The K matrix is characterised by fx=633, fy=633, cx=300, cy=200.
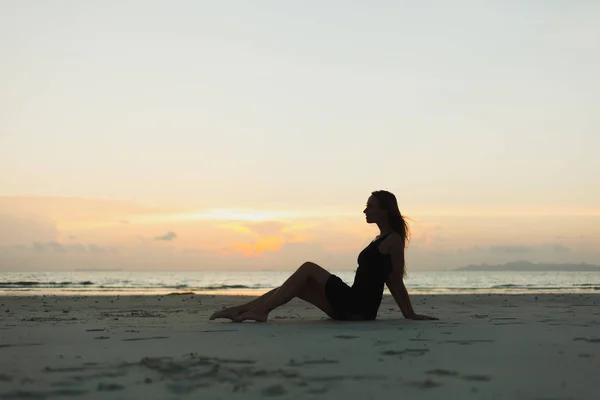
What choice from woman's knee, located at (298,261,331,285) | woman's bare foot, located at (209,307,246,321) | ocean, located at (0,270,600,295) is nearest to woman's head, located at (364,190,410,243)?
woman's knee, located at (298,261,331,285)

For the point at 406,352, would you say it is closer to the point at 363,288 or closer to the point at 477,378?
the point at 477,378

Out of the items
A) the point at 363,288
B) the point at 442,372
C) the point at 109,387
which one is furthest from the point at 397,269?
the point at 109,387

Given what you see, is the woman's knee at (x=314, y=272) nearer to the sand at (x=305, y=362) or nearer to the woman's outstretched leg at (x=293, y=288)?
the woman's outstretched leg at (x=293, y=288)

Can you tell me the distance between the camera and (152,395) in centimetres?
361

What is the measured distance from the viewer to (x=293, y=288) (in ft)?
26.1

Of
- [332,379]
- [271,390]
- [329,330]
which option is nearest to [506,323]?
[329,330]

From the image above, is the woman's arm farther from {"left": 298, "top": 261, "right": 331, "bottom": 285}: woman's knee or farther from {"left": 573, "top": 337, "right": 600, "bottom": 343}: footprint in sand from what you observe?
{"left": 573, "top": 337, "right": 600, "bottom": 343}: footprint in sand

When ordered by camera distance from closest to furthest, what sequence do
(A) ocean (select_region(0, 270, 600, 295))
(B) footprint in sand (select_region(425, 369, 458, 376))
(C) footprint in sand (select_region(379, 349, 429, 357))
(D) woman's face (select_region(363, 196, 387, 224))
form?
Answer: 1. (B) footprint in sand (select_region(425, 369, 458, 376))
2. (C) footprint in sand (select_region(379, 349, 429, 357))
3. (D) woman's face (select_region(363, 196, 387, 224))
4. (A) ocean (select_region(0, 270, 600, 295))

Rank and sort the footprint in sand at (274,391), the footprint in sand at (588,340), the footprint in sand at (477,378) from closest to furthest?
the footprint in sand at (274,391), the footprint in sand at (477,378), the footprint in sand at (588,340)

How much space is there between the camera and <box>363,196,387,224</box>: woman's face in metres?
8.20

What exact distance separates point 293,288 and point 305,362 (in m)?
3.17

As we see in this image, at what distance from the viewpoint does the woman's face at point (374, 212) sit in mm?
8203

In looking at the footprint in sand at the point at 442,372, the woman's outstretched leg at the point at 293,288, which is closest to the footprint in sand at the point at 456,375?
the footprint in sand at the point at 442,372

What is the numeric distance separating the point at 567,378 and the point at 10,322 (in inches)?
310
